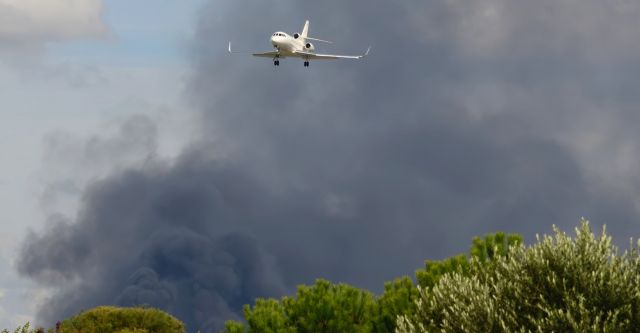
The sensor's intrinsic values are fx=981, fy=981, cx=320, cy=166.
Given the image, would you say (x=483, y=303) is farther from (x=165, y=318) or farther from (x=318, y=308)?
(x=165, y=318)

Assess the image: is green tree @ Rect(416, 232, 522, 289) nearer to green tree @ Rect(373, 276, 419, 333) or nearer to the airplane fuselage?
green tree @ Rect(373, 276, 419, 333)

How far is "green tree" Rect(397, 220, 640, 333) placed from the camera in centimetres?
2675

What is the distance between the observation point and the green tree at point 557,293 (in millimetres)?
26750

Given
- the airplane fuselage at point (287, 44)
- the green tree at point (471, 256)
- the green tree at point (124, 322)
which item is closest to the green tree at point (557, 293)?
the green tree at point (471, 256)

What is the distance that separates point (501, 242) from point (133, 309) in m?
17.5

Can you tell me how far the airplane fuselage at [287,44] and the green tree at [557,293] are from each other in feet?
239

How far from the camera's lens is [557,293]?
27562 mm

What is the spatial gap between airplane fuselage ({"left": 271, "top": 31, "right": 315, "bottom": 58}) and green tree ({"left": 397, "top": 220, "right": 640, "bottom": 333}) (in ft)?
239

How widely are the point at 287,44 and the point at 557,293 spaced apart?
248 ft

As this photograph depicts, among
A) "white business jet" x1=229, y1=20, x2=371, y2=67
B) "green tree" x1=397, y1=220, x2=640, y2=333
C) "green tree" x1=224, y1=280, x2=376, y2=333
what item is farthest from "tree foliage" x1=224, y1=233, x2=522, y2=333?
"white business jet" x1=229, y1=20, x2=371, y2=67

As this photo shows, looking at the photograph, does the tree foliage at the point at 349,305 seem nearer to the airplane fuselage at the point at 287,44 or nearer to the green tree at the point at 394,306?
the green tree at the point at 394,306

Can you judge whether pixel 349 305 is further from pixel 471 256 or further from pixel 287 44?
pixel 287 44

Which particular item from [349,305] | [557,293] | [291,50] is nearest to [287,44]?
[291,50]

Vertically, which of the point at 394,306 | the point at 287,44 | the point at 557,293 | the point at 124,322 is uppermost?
the point at 287,44
